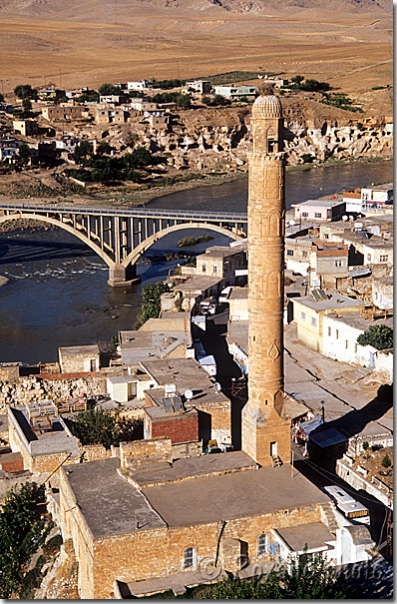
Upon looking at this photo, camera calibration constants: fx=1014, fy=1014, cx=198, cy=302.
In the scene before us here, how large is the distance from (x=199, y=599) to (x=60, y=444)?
522 cm

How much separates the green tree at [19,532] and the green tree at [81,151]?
4774 centimetres

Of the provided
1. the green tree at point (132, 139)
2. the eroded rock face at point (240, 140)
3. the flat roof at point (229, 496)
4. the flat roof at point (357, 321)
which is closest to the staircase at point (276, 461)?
the flat roof at point (229, 496)

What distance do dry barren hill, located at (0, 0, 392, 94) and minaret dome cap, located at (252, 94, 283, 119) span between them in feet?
249

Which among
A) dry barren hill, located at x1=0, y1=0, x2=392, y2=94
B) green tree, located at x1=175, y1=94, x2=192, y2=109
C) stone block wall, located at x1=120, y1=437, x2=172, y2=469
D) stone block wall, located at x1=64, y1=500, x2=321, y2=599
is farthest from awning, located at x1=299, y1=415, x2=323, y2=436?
dry barren hill, located at x1=0, y1=0, x2=392, y2=94

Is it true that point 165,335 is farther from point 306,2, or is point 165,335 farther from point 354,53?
point 306,2

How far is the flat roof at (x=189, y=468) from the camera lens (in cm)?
1443

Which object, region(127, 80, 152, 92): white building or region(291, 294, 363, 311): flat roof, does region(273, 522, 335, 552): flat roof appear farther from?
region(127, 80, 152, 92): white building

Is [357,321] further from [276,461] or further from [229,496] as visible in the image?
[229,496]

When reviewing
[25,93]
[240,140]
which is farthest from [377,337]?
[25,93]

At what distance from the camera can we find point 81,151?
6253 centimetres

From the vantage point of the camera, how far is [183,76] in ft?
339

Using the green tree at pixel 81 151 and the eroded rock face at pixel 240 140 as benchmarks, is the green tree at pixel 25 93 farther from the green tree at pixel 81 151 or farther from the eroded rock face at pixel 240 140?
the green tree at pixel 81 151

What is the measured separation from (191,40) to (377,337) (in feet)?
415

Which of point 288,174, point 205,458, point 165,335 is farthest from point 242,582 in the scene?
point 288,174
